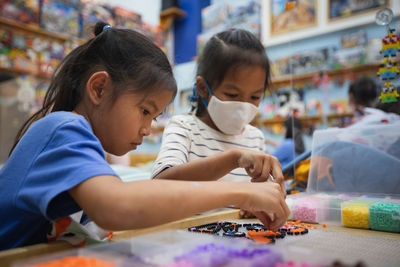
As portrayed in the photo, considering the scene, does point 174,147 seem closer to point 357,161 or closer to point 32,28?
point 357,161

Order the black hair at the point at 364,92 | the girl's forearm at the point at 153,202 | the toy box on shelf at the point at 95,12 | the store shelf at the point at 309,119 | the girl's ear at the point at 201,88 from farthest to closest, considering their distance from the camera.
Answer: the toy box on shelf at the point at 95,12
the store shelf at the point at 309,119
the black hair at the point at 364,92
the girl's ear at the point at 201,88
the girl's forearm at the point at 153,202

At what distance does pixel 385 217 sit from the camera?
739 millimetres

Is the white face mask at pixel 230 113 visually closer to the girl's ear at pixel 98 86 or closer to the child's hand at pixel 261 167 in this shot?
the child's hand at pixel 261 167

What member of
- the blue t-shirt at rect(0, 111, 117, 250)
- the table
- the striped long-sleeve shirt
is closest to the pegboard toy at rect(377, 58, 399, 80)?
the striped long-sleeve shirt

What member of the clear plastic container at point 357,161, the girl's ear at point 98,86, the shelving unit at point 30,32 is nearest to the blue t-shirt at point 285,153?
the clear plastic container at point 357,161

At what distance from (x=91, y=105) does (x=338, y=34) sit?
3.19 metres

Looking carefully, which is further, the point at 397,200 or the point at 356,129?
the point at 356,129

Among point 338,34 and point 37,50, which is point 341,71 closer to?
point 338,34

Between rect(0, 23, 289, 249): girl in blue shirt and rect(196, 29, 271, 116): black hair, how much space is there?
0.35 m

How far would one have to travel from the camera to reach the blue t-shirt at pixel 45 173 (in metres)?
0.46

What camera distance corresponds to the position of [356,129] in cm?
107

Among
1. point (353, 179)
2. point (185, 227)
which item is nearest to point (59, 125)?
point (185, 227)

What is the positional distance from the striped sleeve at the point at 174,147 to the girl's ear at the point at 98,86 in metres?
0.33

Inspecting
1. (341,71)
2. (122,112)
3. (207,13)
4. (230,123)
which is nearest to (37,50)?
(207,13)
